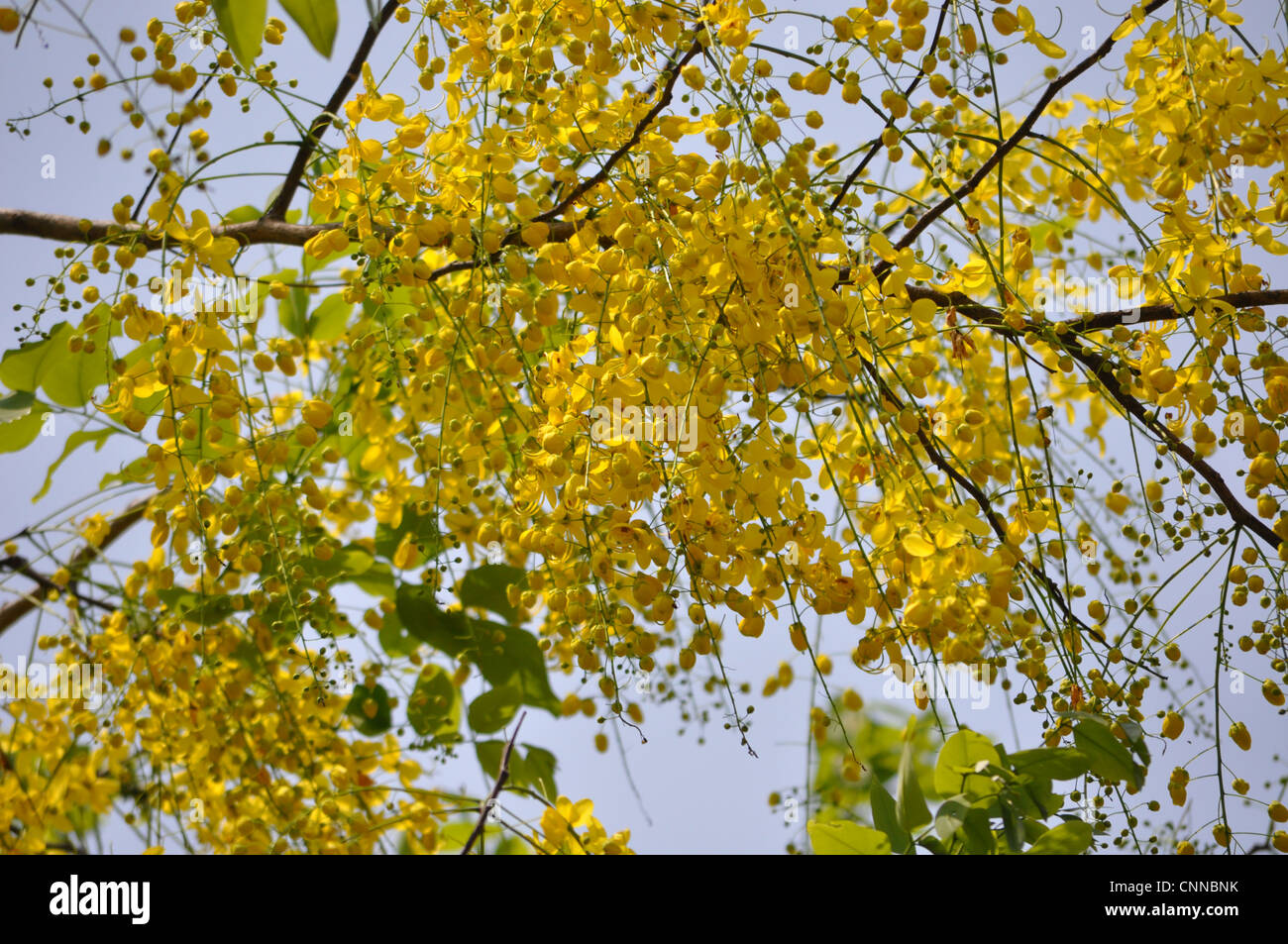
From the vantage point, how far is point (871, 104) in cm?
74

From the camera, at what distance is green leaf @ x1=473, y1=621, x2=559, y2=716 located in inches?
40.3

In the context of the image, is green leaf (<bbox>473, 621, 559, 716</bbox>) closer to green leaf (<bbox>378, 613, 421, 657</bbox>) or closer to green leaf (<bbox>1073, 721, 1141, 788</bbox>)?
green leaf (<bbox>378, 613, 421, 657</bbox>)

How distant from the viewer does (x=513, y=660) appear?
3.42 feet

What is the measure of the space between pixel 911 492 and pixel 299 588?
569 millimetres

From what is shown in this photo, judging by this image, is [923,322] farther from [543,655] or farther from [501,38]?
[543,655]

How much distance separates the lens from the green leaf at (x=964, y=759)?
73cm

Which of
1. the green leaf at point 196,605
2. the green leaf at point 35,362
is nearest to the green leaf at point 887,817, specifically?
the green leaf at point 196,605

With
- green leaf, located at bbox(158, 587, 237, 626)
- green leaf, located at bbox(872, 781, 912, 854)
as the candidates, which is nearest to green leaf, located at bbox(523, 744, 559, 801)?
green leaf, located at bbox(158, 587, 237, 626)

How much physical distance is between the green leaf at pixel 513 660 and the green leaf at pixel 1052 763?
48cm

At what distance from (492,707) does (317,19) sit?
650 mm

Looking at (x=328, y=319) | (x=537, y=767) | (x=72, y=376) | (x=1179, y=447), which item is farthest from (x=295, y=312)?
(x=1179, y=447)
